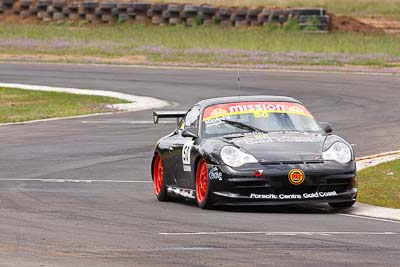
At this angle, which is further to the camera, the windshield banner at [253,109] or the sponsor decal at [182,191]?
the windshield banner at [253,109]

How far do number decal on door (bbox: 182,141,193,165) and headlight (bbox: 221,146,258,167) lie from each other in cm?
90

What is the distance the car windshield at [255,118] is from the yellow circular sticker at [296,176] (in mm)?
1194

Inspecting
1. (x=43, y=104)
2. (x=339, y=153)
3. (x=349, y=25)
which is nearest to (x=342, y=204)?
(x=339, y=153)

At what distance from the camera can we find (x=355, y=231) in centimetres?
1188

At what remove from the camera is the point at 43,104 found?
106 feet

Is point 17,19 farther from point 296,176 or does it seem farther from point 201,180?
point 296,176

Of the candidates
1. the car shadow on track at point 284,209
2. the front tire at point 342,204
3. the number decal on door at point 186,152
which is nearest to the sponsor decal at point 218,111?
the number decal on door at point 186,152

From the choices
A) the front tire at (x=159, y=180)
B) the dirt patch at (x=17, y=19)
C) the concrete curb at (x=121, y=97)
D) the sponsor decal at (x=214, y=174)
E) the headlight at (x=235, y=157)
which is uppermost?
the headlight at (x=235, y=157)

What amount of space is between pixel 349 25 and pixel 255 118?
4375cm

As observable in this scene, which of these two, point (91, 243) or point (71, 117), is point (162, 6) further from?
point (91, 243)

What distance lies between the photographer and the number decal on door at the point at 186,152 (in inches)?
581

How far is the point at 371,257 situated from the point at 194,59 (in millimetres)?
37273

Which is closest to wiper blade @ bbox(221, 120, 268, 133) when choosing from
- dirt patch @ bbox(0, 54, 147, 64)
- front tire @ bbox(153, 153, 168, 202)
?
front tire @ bbox(153, 153, 168, 202)

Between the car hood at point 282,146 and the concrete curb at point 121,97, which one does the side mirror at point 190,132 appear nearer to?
the car hood at point 282,146
